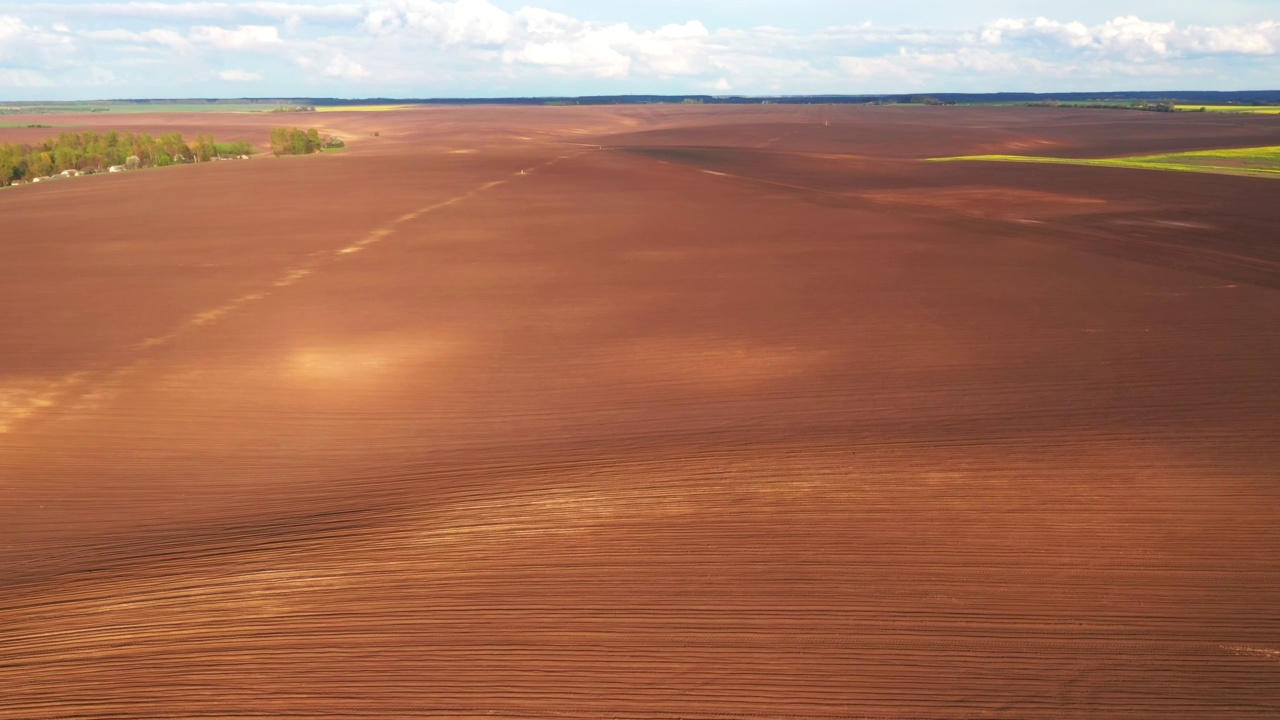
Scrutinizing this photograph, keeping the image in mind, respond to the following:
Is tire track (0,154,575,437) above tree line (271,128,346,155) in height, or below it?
below

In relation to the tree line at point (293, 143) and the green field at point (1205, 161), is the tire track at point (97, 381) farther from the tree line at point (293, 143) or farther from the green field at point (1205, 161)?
the tree line at point (293, 143)

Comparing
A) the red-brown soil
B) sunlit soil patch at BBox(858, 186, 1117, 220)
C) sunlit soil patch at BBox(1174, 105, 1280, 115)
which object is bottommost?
the red-brown soil

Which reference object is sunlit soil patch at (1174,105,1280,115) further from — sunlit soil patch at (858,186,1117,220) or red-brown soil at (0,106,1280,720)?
red-brown soil at (0,106,1280,720)

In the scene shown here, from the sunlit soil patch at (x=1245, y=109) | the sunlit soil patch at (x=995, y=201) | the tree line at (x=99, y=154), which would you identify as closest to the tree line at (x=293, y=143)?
the tree line at (x=99, y=154)

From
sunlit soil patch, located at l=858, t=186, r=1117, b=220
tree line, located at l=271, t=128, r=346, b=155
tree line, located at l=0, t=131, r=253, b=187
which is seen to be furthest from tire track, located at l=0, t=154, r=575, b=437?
tree line, located at l=271, t=128, r=346, b=155

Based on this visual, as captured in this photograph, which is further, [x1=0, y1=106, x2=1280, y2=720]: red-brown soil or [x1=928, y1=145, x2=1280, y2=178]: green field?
[x1=928, y1=145, x2=1280, y2=178]: green field

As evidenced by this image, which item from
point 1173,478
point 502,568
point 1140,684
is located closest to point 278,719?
point 502,568

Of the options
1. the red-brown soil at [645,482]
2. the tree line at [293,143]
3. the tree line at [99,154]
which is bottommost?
the red-brown soil at [645,482]
